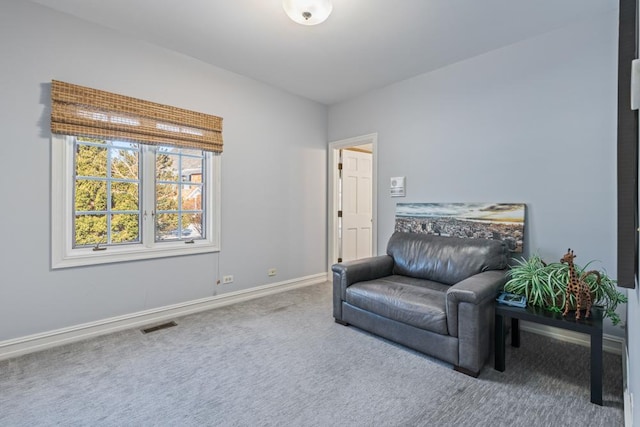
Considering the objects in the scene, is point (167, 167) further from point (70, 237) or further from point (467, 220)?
point (467, 220)

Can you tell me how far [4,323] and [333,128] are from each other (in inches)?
163

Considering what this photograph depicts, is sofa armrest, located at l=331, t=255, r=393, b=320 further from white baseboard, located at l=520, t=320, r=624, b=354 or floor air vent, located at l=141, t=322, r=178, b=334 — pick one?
floor air vent, located at l=141, t=322, r=178, b=334

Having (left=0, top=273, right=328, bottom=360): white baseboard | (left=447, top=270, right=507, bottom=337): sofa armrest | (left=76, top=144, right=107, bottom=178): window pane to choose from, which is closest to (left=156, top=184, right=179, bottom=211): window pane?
(left=76, top=144, right=107, bottom=178): window pane

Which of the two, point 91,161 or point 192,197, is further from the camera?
point 192,197

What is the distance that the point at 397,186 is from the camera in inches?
154

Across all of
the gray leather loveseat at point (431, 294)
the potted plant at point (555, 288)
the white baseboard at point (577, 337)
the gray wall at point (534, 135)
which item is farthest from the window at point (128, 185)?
the white baseboard at point (577, 337)

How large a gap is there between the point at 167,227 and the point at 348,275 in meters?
2.00

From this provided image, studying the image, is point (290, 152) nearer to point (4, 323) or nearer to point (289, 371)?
point (289, 371)

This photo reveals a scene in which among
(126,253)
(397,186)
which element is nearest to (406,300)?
(397,186)

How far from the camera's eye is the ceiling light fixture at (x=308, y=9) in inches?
84.8

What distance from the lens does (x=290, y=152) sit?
171 inches

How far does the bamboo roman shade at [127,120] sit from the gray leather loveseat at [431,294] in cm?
208

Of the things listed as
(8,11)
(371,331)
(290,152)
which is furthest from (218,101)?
(371,331)

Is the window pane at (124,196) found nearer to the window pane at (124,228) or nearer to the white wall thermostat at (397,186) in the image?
the window pane at (124,228)
